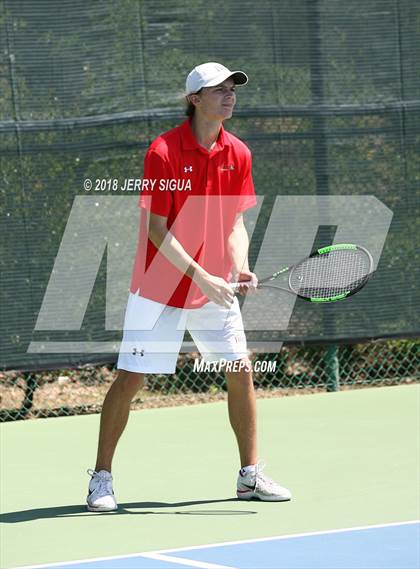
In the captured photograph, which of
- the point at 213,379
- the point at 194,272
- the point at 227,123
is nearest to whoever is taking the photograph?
the point at 194,272

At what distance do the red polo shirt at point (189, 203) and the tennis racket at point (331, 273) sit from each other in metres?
0.35

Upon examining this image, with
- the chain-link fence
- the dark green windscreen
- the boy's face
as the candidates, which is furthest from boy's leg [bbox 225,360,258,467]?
the chain-link fence

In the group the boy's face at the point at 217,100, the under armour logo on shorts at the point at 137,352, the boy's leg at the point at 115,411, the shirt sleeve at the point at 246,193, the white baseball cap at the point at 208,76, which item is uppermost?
the white baseball cap at the point at 208,76

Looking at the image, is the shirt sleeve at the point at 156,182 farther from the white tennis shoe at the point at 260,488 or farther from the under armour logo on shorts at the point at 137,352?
the white tennis shoe at the point at 260,488

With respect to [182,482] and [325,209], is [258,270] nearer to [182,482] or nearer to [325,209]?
[325,209]

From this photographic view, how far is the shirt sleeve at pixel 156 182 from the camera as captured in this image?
5.15 metres

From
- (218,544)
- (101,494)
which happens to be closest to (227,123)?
(101,494)

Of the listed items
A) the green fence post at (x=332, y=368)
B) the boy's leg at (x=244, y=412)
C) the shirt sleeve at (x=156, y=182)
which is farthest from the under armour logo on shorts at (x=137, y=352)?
the green fence post at (x=332, y=368)

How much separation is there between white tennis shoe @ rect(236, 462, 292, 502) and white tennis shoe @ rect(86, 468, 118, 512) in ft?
1.66

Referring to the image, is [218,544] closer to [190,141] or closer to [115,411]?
[115,411]

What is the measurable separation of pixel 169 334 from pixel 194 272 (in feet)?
0.95

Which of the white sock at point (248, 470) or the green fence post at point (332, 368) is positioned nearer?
the white sock at point (248, 470)

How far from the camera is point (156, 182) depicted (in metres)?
5.16

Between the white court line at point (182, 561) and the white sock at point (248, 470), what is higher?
the white sock at point (248, 470)
